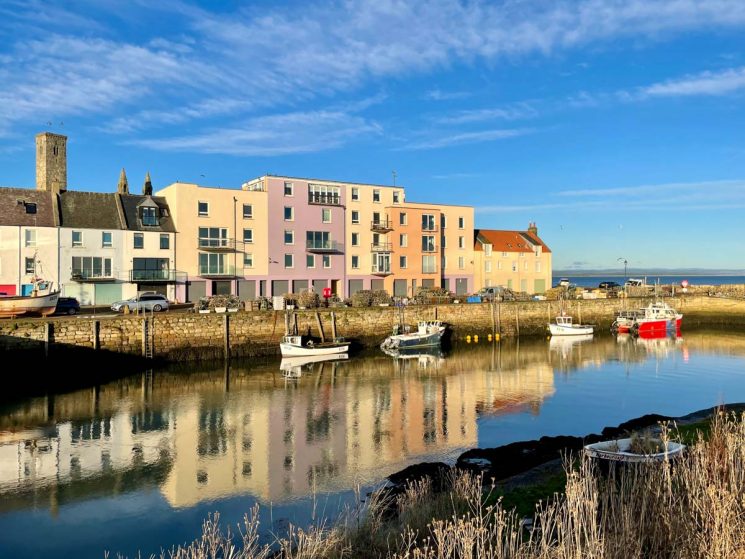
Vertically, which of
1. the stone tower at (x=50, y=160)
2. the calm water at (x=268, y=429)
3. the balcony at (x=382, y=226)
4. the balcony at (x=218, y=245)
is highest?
the stone tower at (x=50, y=160)

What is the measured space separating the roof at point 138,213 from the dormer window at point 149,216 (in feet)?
0.96

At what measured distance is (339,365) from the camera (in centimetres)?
3794

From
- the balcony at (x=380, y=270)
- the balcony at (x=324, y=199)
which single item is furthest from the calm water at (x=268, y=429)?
the balcony at (x=324, y=199)

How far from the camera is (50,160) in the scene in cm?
5053

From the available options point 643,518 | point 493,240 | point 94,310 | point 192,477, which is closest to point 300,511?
point 192,477

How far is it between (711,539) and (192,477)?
15.1 metres

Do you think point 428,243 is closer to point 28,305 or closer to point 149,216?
point 149,216

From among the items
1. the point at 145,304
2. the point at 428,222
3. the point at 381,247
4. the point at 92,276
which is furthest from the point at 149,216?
the point at 428,222

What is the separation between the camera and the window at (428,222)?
62.2 metres

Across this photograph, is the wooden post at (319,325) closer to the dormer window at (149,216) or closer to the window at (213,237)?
the window at (213,237)

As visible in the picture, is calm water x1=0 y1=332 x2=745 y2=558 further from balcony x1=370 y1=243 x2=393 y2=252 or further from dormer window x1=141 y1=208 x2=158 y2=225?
balcony x1=370 y1=243 x2=393 y2=252

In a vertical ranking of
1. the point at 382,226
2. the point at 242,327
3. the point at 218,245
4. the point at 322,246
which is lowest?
the point at 242,327

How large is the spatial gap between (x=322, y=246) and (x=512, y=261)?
980 inches

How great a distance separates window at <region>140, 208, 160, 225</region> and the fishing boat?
1307 cm
